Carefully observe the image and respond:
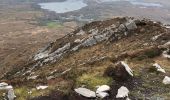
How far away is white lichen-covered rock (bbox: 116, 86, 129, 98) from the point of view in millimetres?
25188

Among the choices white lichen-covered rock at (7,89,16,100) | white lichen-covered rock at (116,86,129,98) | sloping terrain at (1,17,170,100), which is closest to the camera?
white lichen-covered rock at (7,89,16,100)

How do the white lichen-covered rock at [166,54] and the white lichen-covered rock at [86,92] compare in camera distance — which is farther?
the white lichen-covered rock at [166,54]

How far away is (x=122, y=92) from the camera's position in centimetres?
2562

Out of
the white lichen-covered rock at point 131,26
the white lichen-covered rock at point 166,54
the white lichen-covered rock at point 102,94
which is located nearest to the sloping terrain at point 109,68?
the white lichen-covered rock at point 131,26

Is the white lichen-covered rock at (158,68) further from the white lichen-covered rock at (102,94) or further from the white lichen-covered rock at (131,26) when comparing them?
the white lichen-covered rock at (131,26)

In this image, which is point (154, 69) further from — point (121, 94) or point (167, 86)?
point (121, 94)

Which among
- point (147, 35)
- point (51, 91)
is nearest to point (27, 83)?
point (51, 91)

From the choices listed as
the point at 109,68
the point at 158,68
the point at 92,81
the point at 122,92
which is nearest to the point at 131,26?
the point at 158,68

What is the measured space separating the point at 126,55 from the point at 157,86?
1206 centimetres

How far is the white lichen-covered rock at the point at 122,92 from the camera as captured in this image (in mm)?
25188

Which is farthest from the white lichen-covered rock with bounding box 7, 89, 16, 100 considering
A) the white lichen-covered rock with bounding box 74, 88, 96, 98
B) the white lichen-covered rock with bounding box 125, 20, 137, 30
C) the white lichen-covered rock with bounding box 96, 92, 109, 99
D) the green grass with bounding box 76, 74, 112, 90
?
the white lichen-covered rock with bounding box 125, 20, 137, 30

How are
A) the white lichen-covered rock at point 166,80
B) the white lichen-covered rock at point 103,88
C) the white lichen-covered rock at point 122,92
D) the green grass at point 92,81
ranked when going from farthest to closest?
the white lichen-covered rock at point 166,80 < the green grass at point 92,81 < the white lichen-covered rock at point 103,88 < the white lichen-covered rock at point 122,92

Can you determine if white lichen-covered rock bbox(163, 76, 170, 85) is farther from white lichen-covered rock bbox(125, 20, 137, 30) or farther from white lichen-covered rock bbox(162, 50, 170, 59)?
white lichen-covered rock bbox(125, 20, 137, 30)

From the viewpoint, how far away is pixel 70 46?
6669 cm
